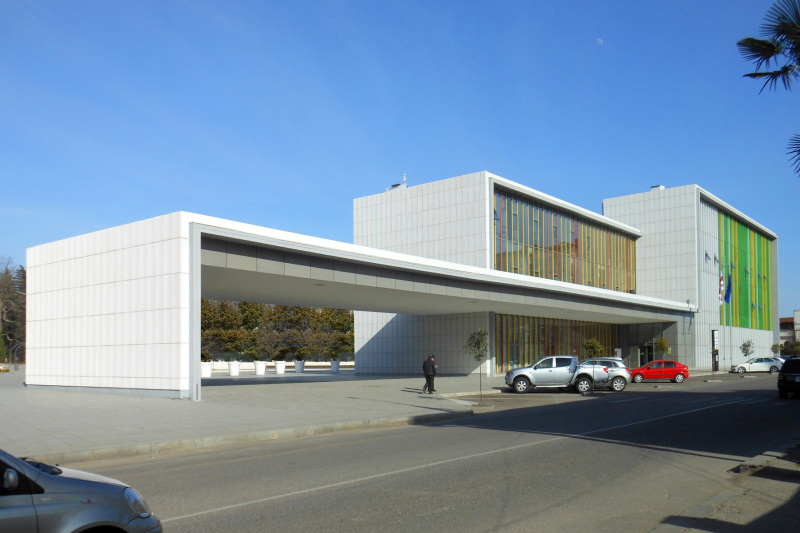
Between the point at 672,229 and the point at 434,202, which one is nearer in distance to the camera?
the point at 434,202

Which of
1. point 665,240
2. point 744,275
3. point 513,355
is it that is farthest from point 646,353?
point 744,275

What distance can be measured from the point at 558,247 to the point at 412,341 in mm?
14390

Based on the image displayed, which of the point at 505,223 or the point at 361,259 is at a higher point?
the point at 505,223

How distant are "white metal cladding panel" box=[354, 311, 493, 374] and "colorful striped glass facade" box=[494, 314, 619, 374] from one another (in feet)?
7.16

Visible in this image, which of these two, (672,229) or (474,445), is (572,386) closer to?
(474,445)

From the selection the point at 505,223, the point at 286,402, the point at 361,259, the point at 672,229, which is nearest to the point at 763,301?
the point at 672,229

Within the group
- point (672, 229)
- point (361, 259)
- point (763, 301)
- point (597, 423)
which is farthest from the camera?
point (763, 301)

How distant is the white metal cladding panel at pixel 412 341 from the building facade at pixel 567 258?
0.26 ft

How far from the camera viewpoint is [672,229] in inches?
2527

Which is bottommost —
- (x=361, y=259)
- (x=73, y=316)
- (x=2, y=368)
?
A: (x=2, y=368)

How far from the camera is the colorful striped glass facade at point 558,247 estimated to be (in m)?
48.3

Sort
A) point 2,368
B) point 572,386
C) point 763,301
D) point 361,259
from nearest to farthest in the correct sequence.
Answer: point 361,259
point 572,386
point 2,368
point 763,301

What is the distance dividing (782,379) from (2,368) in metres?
54.8

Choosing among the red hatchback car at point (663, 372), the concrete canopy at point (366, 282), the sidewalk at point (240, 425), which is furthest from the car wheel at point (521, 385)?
the red hatchback car at point (663, 372)
